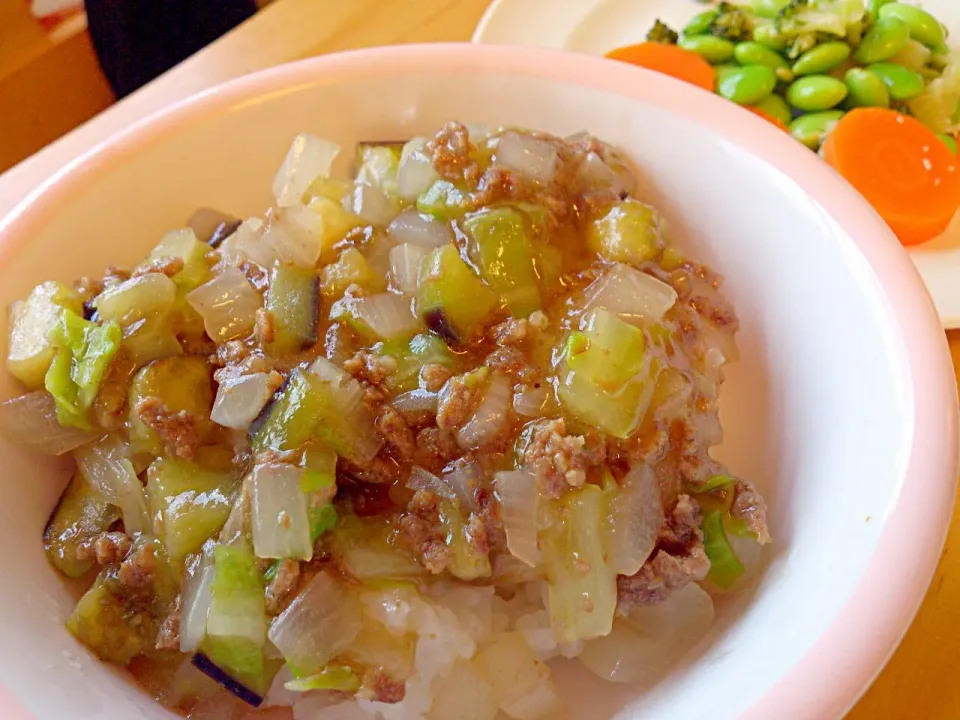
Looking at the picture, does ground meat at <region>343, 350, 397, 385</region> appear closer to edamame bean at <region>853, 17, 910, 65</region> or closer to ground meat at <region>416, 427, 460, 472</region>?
ground meat at <region>416, 427, 460, 472</region>

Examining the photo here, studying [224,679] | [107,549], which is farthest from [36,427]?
[224,679]

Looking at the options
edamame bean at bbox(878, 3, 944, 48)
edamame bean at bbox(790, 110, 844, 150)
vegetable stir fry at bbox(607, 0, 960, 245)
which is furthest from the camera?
edamame bean at bbox(878, 3, 944, 48)

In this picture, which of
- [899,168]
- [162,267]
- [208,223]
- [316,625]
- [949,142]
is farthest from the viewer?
[949,142]

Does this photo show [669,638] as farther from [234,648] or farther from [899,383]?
[234,648]

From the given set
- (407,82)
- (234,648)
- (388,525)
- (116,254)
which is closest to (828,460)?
(388,525)

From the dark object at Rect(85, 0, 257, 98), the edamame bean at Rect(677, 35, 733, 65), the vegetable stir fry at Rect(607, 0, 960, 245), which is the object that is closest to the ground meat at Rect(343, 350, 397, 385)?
the vegetable stir fry at Rect(607, 0, 960, 245)

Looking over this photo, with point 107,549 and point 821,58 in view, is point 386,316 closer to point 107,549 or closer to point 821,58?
point 107,549
